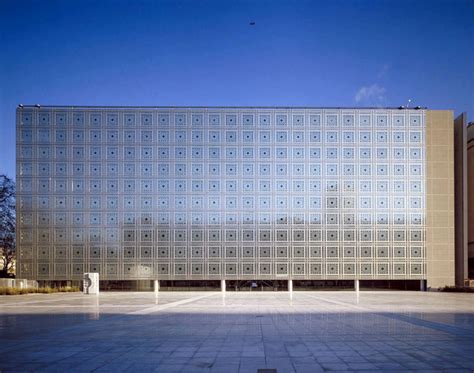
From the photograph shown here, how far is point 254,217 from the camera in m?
55.1

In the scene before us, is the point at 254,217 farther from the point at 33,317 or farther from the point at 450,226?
the point at 33,317

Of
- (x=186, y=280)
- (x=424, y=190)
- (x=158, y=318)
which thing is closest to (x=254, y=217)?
(x=186, y=280)

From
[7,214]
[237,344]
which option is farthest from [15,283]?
[237,344]

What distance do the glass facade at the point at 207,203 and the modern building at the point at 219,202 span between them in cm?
13

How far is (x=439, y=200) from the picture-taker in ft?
182

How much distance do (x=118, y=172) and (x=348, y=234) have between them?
103 ft

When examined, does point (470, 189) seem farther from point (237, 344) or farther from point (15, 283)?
point (15, 283)

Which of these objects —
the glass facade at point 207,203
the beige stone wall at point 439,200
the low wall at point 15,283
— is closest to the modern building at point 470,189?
the beige stone wall at point 439,200

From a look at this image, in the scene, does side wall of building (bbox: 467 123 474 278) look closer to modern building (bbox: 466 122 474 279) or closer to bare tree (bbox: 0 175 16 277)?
modern building (bbox: 466 122 474 279)

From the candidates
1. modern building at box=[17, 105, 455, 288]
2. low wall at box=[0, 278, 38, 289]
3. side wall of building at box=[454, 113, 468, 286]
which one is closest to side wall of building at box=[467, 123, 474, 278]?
side wall of building at box=[454, 113, 468, 286]

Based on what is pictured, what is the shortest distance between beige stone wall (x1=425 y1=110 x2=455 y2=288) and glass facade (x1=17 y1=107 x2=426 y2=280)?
1.42 metres

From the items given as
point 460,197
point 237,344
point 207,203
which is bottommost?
point 237,344

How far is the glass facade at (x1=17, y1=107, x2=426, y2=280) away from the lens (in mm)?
54844

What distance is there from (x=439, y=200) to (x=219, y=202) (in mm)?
29102
